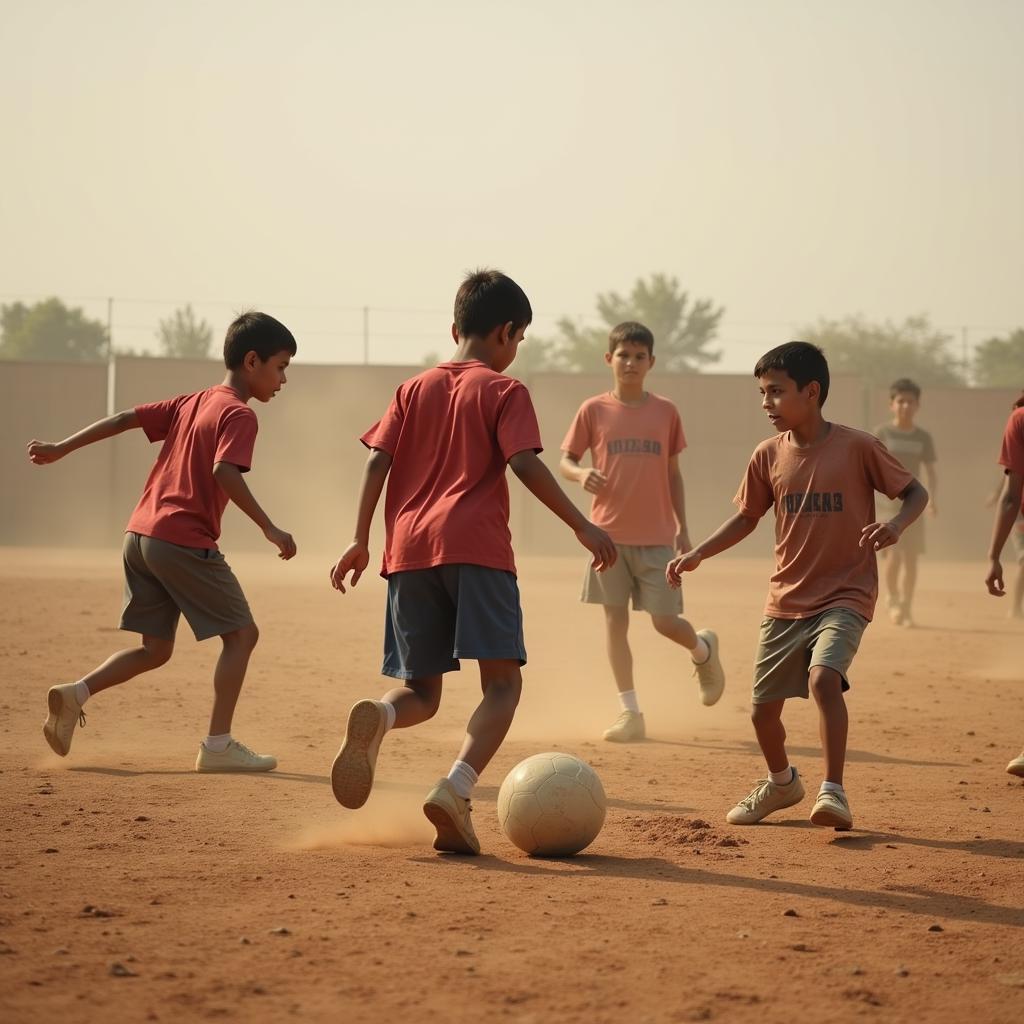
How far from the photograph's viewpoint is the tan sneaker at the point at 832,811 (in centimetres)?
523

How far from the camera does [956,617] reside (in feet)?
52.6

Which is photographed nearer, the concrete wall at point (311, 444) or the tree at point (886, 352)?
the concrete wall at point (311, 444)

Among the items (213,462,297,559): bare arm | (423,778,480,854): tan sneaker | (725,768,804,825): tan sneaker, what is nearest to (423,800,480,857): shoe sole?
(423,778,480,854): tan sneaker

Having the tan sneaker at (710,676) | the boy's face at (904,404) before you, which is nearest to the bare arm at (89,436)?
the tan sneaker at (710,676)

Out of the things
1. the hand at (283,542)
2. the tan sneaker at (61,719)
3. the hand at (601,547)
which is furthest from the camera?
the tan sneaker at (61,719)

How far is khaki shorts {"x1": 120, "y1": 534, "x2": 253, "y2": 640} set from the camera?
21.0 ft

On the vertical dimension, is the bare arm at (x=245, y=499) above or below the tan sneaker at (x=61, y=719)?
above

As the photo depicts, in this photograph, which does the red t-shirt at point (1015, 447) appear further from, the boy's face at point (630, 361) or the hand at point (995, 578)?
the boy's face at point (630, 361)

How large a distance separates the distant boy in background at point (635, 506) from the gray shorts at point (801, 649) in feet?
7.93

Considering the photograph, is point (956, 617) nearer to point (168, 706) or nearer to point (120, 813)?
point (168, 706)

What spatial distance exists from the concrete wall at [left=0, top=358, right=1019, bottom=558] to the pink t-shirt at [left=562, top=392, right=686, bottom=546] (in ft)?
83.3

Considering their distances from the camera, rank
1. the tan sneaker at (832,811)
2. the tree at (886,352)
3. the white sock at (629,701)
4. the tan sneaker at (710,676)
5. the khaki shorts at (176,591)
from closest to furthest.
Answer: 1. the tan sneaker at (832,811)
2. the khaki shorts at (176,591)
3. the white sock at (629,701)
4. the tan sneaker at (710,676)
5. the tree at (886,352)

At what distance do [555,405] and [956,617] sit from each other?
19.3 meters

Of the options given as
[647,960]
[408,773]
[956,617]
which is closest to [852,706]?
[408,773]
